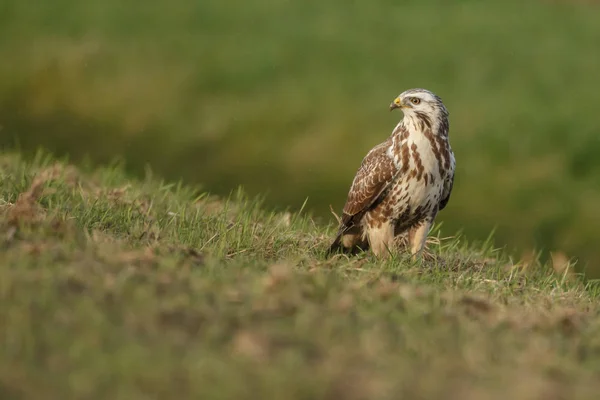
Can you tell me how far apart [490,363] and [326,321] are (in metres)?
0.75

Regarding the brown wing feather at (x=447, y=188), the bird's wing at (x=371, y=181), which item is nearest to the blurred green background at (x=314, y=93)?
the brown wing feather at (x=447, y=188)

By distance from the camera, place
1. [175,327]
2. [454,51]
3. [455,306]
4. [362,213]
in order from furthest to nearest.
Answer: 1. [454,51]
2. [362,213]
3. [455,306]
4. [175,327]

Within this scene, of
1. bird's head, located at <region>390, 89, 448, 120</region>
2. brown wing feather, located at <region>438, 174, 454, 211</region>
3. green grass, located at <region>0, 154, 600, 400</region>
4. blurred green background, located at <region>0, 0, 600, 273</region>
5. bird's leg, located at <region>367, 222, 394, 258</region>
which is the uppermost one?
bird's head, located at <region>390, 89, 448, 120</region>

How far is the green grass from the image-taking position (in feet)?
13.7

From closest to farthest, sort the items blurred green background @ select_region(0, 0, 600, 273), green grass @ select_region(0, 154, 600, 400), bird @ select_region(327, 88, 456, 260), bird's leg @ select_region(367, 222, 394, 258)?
green grass @ select_region(0, 154, 600, 400), bird @ select_region(327, 88, 456, 260), bird's leg @ select_region(367, 222, 394, 258), blurred green background @ select_region(0, 0, 600, 273)

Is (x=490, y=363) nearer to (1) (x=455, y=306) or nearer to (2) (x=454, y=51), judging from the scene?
(1) (x=455, y=306)

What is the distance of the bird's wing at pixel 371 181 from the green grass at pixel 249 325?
37.7 inches

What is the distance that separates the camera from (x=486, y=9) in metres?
21.3

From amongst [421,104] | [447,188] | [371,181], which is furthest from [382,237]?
[421,104]

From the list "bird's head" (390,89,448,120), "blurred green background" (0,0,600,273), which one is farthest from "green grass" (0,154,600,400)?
"blurred green background" (0,0,600,273)

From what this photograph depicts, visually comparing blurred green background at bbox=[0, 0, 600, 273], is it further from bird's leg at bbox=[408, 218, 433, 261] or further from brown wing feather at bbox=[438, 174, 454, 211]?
bird's leg at bbox=[408, 218, 433, 261]

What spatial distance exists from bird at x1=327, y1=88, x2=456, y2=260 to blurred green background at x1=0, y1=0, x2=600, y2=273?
4.17 meters

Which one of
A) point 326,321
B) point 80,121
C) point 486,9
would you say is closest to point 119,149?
point 80,121

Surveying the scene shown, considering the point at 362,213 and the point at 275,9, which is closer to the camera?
the point at 362,213
